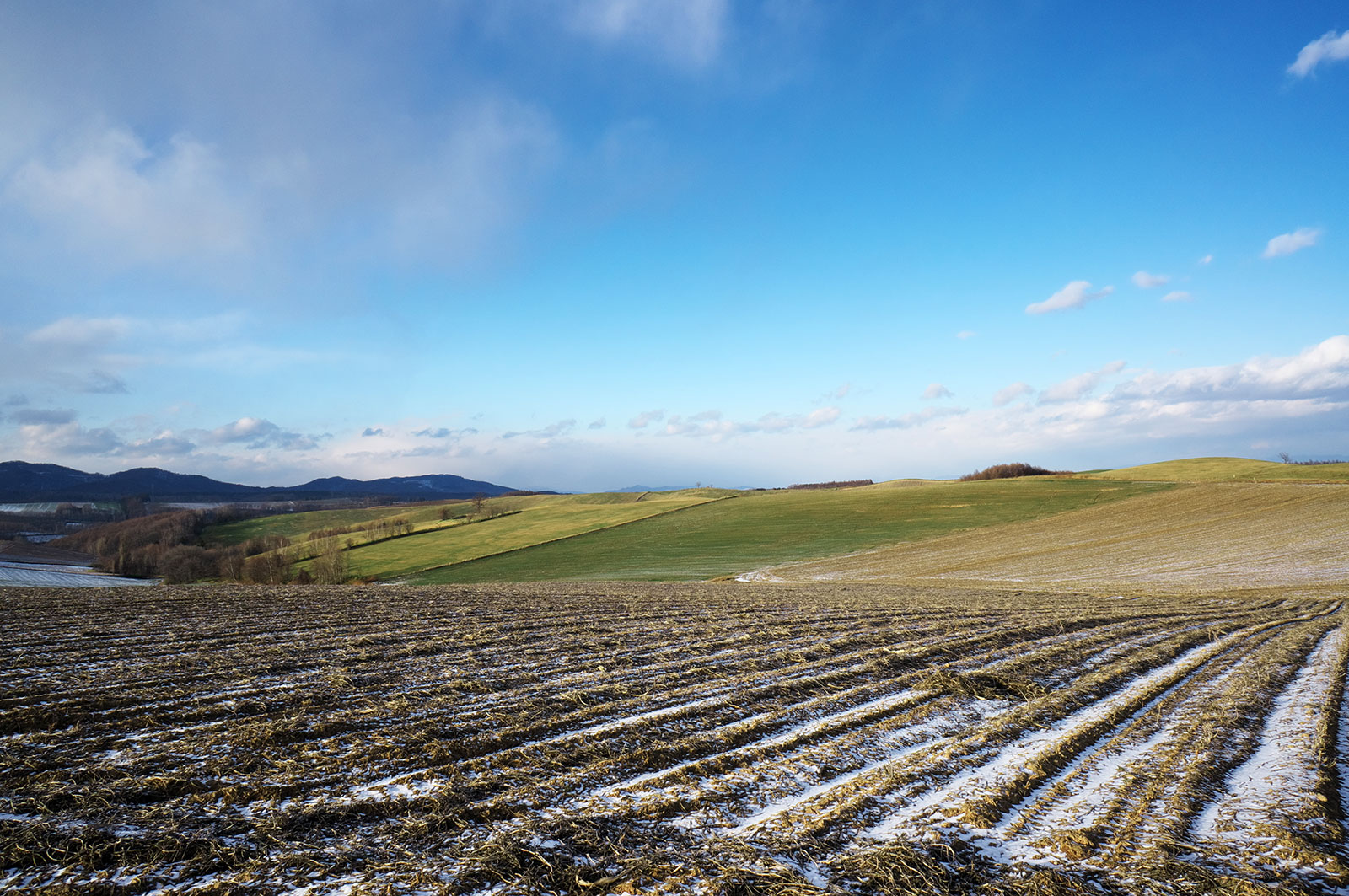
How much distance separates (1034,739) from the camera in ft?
23.2

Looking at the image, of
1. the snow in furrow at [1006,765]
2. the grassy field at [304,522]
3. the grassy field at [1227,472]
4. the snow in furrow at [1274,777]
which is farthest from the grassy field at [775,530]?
the snow in furrow at [1274,777]

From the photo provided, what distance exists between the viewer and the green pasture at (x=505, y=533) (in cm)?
5722

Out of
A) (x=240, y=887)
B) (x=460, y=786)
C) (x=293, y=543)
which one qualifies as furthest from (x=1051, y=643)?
(x=293, y=543)

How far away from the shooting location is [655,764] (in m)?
5.94

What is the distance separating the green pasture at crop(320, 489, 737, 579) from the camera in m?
57.2

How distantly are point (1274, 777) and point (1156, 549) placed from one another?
129 ft

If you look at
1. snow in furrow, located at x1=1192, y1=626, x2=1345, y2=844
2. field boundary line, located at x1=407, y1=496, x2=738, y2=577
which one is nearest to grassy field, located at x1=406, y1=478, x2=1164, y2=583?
field boundary line, located at x1=407, y1=496, x2=738, y2=577

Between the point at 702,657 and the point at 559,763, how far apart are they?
4.83 metres

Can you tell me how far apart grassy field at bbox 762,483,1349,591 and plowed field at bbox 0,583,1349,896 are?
20.7 metres

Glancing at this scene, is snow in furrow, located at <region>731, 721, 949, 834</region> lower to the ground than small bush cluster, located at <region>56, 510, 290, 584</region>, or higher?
higher

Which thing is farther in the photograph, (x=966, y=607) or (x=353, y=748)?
(x=966, y=607)

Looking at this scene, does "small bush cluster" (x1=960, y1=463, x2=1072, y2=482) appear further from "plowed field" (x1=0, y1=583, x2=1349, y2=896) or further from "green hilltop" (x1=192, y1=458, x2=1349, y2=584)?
"plowed field" (x1=0, y1=583, x2=1349, y2=896)

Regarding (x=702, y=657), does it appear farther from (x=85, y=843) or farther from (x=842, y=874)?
(x=85, y=843)

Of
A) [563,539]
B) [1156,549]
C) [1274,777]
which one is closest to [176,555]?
[563,539]
